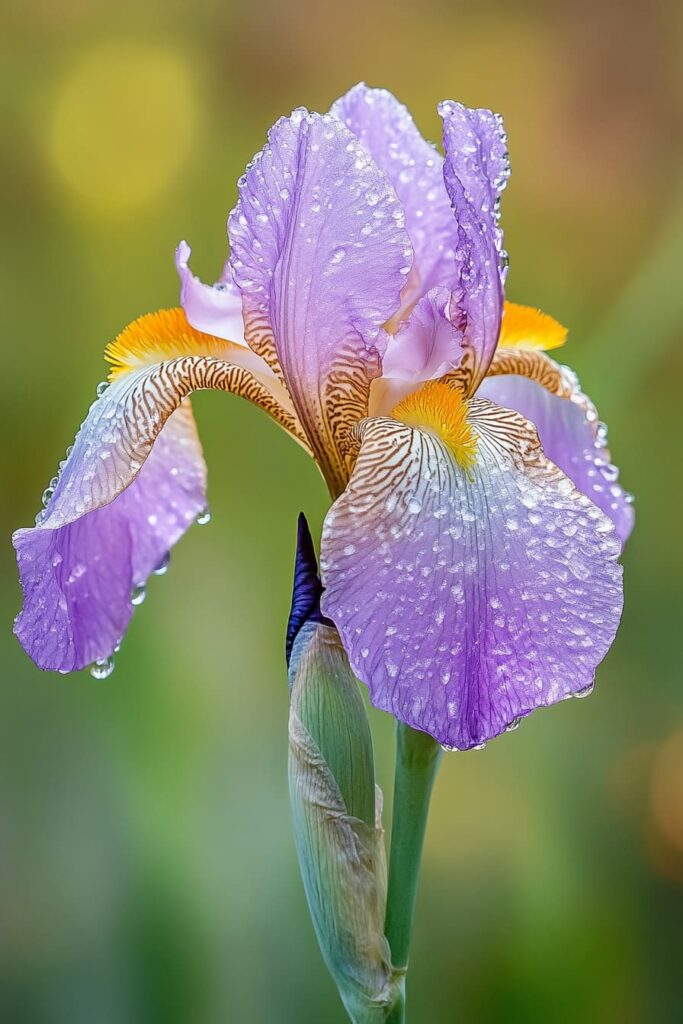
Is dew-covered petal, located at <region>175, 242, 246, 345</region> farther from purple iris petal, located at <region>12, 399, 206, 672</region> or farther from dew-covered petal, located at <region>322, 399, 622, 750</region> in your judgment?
dew-covered petal, located at <region>322, 399, 622, 750</region>

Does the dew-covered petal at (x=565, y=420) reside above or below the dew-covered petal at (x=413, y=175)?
below

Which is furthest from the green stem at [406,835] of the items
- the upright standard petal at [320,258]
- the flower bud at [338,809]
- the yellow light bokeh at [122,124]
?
the yellow light bokeh at [122,124]

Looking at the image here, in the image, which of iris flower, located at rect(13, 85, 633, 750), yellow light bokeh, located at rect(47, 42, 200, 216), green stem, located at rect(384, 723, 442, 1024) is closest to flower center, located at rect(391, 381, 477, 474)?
iris flower, located at rect(13, 85, 633, 750)

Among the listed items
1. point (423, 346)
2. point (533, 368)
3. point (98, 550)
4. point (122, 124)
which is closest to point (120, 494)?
point (98, 550)

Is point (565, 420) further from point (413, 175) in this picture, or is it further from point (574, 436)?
point (413, 175)

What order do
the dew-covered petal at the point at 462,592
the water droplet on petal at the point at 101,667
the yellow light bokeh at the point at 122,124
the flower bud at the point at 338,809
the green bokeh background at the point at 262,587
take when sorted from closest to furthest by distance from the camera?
the dew-covered petal at the point at 462,592 → the flower bud at the point at 338,809 → the water droplet on petal at the point at 101,667 → the green bokeh background at the point at 262,587 → the yellow light bokeh at the point at 122,124

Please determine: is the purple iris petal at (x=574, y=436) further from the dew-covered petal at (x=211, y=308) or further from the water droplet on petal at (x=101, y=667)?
the water droplet on petal at (x=101, y=667)

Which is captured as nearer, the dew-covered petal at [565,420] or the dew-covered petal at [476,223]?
the dew-covered petal at [476,223]
